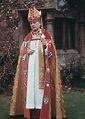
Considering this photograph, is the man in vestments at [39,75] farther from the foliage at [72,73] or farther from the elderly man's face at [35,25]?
the foliage at [72,73]

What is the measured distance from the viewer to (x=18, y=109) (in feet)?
19.9

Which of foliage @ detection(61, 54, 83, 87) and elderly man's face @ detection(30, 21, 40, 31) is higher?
elderly man's face @ detection(30, 21, 40, 31)

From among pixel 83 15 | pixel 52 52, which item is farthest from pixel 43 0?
pixel 52 52

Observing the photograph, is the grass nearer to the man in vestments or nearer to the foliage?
the man in vestments

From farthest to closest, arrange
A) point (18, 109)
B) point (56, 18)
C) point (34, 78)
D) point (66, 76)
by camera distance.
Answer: point (56, 18), point (66, 76), point (18, 109), point (34, 78)

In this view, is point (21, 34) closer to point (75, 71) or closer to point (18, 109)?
point (75, 71)

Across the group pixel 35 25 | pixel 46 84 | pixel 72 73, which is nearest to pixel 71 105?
pixel 46 84

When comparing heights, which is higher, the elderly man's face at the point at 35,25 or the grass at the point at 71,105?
the elderly man's face at the point at 35,25

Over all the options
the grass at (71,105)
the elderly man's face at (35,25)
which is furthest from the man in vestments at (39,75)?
the grass at (71,105)

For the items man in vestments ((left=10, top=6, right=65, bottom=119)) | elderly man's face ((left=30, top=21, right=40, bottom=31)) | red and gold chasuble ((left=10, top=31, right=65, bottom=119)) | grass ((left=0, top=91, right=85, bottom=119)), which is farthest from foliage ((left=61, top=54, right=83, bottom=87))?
elderly man's face ((left=30, top=21, right=40, bottom=31))

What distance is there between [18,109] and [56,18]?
5.40 metres

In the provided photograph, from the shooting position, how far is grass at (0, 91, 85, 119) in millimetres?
6254

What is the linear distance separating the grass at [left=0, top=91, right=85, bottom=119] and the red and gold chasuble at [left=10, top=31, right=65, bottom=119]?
0.39 meters

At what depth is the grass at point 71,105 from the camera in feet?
20.5
